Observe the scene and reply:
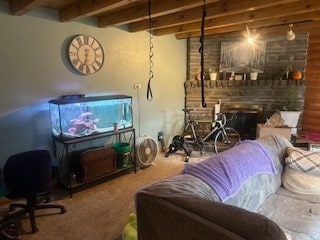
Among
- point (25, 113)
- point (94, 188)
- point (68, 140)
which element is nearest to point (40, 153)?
point (68, 140)

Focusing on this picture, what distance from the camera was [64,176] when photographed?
11.3 feet

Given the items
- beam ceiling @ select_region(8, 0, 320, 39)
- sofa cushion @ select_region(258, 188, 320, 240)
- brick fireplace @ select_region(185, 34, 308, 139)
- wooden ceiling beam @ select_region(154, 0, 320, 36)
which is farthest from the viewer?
brick fireplace @ select_region(185, 34, 308, 139)

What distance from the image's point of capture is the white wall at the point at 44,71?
9.33 feet

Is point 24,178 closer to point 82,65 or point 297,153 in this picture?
point 82,65

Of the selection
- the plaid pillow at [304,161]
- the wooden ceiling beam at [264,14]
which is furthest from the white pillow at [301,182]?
the wooden ceiling beam at [264,14]

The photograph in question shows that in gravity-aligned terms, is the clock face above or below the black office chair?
above

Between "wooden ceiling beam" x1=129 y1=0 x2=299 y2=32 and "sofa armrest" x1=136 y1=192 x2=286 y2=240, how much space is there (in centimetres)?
237

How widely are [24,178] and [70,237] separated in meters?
0.69

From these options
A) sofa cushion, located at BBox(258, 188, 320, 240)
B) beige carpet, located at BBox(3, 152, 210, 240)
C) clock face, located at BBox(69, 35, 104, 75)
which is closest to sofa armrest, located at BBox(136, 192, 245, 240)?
sofa cushion, located at BBox(258, 188, 320, 240)

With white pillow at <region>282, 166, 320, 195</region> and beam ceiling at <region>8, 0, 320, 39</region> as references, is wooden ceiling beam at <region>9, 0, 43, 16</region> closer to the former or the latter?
beam ceiling at <region>8, 0, 320, 39</region>

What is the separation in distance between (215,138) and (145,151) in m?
1.57

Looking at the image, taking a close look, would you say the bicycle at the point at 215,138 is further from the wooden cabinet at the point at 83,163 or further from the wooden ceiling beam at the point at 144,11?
the wooden ceiling beam at the point at 144,11

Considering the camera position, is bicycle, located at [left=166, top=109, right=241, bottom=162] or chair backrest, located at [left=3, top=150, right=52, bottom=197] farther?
bicycle, located at [left=166, top=109, right=241, bottom=162]

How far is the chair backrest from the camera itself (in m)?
2.31
